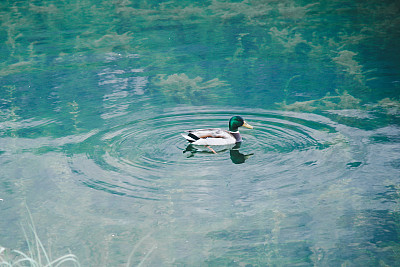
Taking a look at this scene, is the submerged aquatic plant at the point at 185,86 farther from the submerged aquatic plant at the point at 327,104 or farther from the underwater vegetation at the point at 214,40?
the submerged aquatic plant at the point at 327,104

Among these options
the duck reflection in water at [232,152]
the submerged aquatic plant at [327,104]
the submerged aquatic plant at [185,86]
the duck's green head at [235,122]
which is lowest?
the duck reflection in water at [232,152]

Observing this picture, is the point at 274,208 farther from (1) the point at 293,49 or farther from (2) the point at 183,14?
(2) the point at 183,14

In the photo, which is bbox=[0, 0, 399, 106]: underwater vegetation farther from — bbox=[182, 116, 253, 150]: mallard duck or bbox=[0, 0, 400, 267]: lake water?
bbox=[182, 116, 253, 150]: mallard duck

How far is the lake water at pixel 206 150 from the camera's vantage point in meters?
5.64

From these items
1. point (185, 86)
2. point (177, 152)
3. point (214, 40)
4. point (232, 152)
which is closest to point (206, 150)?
point (232, 152)

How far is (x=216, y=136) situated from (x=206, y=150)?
0.82ft

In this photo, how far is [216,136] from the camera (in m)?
7.86

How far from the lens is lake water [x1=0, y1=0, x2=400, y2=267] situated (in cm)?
564

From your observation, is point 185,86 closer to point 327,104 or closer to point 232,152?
point 327,104

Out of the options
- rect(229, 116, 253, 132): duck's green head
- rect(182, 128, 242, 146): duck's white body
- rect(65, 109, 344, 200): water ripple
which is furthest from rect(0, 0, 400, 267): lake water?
rect(229, 116, 253, 132): duck's green head

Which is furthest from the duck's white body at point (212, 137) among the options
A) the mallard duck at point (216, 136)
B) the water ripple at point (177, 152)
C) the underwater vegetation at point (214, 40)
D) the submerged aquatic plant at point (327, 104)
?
the underwater vegetation at point (214, 40)

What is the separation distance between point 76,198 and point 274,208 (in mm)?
2331

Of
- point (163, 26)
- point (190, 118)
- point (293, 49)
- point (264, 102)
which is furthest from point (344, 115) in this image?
point (163, 26)

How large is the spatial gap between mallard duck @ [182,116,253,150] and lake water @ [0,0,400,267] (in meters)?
0.15
